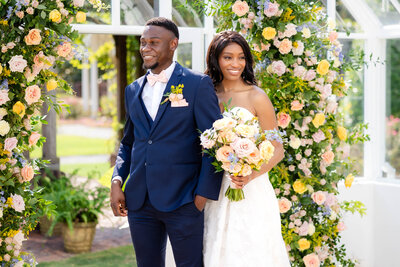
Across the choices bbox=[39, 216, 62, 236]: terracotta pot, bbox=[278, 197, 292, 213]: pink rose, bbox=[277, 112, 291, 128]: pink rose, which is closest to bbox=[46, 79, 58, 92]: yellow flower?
bbox=[277, 112, 291, 128]: pink rose

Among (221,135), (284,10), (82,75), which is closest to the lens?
(221,135)

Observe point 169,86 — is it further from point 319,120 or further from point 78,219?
point 78,219

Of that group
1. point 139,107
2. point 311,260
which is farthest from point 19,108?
point 311,260

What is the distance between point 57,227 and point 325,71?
3.89m

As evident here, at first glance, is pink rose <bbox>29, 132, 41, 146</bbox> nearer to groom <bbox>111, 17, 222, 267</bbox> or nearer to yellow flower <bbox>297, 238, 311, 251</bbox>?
groom <bbox>111, 17, 222, 267</bbox>

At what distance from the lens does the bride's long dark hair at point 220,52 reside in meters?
2.94

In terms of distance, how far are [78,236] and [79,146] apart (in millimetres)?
10183

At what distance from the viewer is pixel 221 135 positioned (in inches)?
100

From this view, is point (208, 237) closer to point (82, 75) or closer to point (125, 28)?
point (125, 28)

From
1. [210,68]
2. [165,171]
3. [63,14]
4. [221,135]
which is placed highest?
[63,14]

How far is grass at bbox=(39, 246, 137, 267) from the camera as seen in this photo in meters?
5.36

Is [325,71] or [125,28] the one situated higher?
[125,28]

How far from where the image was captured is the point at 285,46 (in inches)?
137

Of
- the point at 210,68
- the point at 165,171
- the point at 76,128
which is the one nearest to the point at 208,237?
the point at 165,171
